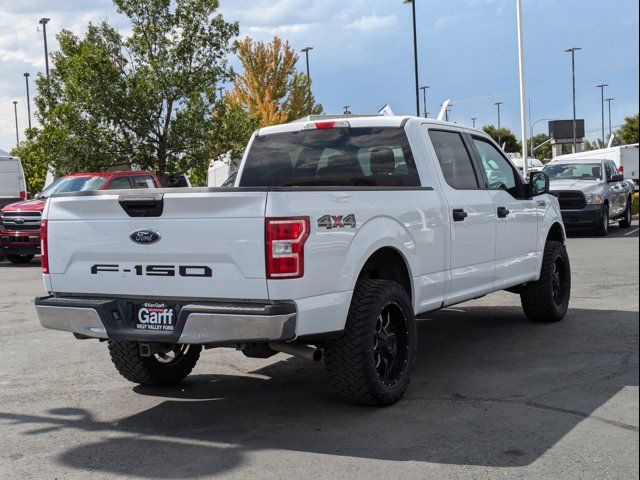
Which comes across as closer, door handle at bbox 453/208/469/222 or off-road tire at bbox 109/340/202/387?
off-road tire at bbox 109/340/202/387

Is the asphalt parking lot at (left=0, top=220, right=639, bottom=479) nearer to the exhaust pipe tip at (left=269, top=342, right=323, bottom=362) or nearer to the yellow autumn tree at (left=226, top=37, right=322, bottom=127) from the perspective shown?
the exhaust pipe tip at (left=269, top=342, right=323, bottom=362)

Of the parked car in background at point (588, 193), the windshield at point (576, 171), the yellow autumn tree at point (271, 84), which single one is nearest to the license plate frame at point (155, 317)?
the parked car in background at point (588, 193)

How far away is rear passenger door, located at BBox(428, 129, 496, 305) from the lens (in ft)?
20.7

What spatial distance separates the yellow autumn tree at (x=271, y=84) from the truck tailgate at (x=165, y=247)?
1252 inches

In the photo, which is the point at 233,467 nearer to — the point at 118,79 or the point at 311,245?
the point at 311,245

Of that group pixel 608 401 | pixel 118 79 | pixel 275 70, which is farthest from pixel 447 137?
pixel 275 70

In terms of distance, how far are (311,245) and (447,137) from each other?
259 cm

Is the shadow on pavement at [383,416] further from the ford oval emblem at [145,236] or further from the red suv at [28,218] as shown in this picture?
the red suv at [28,218]

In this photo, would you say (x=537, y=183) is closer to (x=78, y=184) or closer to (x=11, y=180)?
(x=78, y=184)

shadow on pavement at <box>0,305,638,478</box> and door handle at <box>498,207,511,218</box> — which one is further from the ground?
door handle at <box>498,207,511,218</box>

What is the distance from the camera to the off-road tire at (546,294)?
8047 millimetres

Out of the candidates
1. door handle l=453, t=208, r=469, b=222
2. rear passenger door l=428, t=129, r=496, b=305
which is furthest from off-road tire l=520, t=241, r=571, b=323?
door handle l=453, t=208, r=469, b=222

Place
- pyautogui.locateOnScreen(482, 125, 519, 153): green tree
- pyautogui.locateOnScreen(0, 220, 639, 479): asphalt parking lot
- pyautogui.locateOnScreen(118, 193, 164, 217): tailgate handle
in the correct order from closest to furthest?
pyautogui.locateOnScreen(0, 220, 639, 479): asphalt parking lot < pyautogui.locateOnScreen(118, 193, 164, 217): tailgate handle < pyautogui.locateOnScreen(482, 125, 519, 153): green tree

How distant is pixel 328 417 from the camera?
523 centimetres
